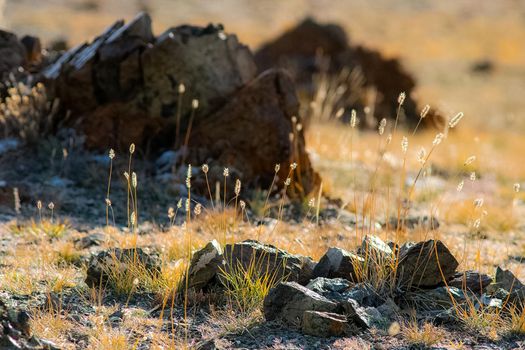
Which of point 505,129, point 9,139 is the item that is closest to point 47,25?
point 505,129

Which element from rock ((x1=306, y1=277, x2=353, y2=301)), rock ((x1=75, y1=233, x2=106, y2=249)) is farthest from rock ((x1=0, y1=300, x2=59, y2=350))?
rock ((x1=75, y1=233, x2=106, y2=249))

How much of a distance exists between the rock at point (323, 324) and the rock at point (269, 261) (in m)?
0.56

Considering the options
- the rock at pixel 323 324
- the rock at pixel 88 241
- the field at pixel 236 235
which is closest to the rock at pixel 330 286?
the field at pixel 236 235

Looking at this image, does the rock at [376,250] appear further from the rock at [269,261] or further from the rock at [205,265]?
the rock at [205,265]

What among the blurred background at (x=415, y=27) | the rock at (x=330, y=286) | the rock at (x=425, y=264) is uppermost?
the rock at (x=425, y=264)

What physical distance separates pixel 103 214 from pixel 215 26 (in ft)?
9.07

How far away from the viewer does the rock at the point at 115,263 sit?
4.64 meters

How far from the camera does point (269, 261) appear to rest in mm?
4684

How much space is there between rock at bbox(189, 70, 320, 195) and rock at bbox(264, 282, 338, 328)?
3834mm

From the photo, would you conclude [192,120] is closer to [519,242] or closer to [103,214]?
[103,214]

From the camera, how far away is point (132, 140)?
327 inches

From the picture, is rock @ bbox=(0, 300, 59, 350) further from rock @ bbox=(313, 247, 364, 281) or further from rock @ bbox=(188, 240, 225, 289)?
rock @ bbox=(313, 247, 364, 281)

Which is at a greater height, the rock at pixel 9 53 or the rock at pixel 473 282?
the rock at pixel 9 53

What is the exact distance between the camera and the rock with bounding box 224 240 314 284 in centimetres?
463
